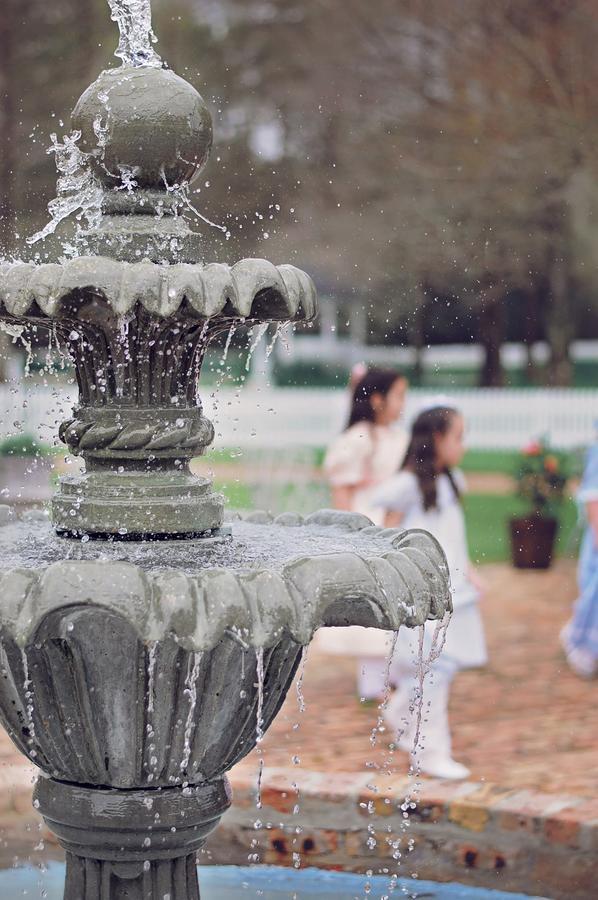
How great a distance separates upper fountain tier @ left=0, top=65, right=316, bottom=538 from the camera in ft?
9.61

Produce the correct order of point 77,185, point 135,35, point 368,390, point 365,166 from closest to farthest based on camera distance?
point 77,185, point 135,35, point 368,390, point 365,166

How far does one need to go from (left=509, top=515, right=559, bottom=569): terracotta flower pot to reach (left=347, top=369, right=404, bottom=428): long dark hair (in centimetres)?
568

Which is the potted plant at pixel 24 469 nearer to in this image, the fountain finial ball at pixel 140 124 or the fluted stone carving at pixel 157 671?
the fluted stone carving at pixel 157 671

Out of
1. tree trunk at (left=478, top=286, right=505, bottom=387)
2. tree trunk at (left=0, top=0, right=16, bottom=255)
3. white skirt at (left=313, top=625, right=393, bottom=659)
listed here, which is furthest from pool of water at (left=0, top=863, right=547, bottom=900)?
tree trunk at (left=478, top=286, right=505, bottom=387)

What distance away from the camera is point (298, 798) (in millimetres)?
4863

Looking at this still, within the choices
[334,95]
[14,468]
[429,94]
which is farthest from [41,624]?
[334,95]

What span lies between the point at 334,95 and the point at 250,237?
7.49ft

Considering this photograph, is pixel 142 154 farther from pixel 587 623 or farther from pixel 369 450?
pixel 587 623

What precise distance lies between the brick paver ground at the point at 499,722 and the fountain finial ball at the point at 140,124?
3.44 metres

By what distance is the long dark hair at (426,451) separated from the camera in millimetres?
6234

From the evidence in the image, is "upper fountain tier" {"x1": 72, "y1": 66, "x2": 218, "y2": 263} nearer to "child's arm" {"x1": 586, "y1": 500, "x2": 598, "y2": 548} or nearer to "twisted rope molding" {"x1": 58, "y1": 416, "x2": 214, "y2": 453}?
"twisted rope molding" {"x1": 58, "y1": 416, "x2": 214, "y2": 453}

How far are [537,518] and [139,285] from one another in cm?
1042

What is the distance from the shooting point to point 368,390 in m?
7.07

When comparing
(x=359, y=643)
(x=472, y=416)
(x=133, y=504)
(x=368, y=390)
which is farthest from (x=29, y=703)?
(x=472, y=416)
